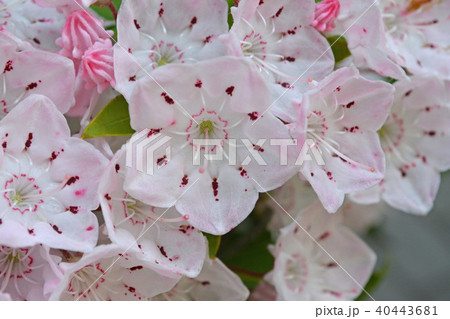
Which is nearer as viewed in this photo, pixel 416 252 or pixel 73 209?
pixel 73 209

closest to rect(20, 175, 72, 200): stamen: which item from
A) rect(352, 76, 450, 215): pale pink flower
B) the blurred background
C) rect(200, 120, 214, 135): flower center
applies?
rect(200, 120, 214, 135): flower center

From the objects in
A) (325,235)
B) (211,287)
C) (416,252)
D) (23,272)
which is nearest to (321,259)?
(325,235)

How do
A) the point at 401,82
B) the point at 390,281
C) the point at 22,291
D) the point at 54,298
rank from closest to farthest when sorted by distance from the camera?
the point at 54,298
the point at 22,291
the point at 401,82
the point at 390,281

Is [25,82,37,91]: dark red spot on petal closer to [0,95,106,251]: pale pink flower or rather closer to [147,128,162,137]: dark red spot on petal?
[0,95,106,251]: pale pink flower

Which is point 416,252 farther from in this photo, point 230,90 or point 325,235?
point 230,90
